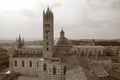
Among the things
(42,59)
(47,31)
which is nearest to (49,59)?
(42,59)

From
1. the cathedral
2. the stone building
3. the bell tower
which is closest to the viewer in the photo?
the cathedral

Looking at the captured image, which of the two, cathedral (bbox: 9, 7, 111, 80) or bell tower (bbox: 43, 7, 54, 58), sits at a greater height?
bell tower (bbox: 43, 7, 54, 58)

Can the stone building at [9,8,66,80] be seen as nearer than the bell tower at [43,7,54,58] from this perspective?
Yes

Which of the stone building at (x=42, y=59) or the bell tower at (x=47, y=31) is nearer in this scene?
the stone building at (x=42, y=59)

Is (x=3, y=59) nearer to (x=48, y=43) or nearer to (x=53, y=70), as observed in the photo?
(x=48, y=43)

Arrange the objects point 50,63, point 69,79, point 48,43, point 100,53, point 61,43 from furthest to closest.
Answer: point 100,53 < point 61,43 < point 48,43 < point 50,63 < point 69,79

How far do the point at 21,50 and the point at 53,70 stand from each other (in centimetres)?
2078

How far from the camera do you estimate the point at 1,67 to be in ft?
131

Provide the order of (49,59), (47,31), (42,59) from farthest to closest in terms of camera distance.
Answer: (47,31)
(42,59)
(49,59)

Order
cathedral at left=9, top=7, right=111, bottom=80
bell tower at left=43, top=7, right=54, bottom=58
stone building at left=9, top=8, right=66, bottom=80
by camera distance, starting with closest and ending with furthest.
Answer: cathedral at left=9, top=7, right=111, bottom=80 < stone building at left=9, top=8, right=66, bottom=80 < bell tower at left=43, top=7, right=54, bottom=58

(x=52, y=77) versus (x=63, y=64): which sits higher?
(x=63, y=64)

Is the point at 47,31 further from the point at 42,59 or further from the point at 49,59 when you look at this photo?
the point at 49,59

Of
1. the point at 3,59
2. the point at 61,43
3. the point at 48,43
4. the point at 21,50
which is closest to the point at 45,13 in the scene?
the point at 48,43

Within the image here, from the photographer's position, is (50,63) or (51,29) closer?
(50,63)
